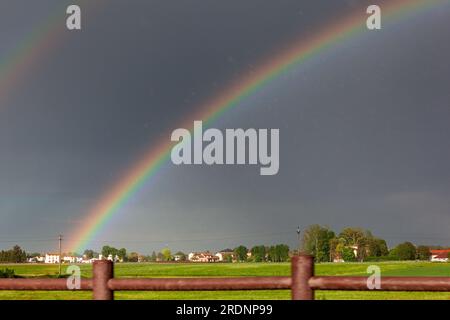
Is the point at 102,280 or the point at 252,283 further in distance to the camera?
the point at 102,280

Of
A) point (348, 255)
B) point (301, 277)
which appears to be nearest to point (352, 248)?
point (348, 255)

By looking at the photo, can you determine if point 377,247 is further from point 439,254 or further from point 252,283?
point 252,283

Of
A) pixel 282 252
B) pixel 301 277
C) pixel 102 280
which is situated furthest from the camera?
pixel 282 252

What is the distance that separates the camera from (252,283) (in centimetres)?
795

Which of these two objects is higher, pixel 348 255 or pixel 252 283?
pixel 252 283

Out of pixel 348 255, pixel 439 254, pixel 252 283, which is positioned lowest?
pixel 439 254

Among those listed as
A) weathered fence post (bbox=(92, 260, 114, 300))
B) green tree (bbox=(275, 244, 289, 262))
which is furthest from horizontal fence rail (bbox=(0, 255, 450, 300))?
green tree (bbox=(275, 244, 289, 262))

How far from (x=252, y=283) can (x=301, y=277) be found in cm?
65

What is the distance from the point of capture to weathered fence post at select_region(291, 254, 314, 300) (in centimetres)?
788

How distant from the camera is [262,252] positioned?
110125mm

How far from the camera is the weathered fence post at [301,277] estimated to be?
7.88 m
